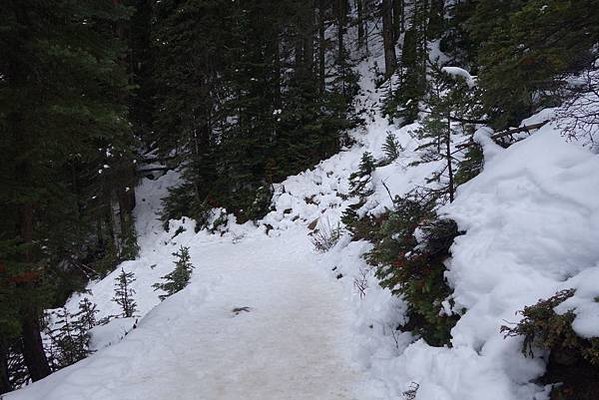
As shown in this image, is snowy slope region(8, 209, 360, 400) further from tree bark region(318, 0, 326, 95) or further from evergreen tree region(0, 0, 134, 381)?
tree bark region(318, 0, 326, 95)

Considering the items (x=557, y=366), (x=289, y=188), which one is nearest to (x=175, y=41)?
(x=289, y=188)

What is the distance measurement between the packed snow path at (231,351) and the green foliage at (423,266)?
1.14 metres

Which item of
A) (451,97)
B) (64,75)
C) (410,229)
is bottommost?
(410,229)

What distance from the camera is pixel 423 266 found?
199 inches

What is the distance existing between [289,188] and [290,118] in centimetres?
349

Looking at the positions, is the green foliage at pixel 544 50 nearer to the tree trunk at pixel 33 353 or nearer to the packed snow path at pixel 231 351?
the packed snow path at pixel 231 351

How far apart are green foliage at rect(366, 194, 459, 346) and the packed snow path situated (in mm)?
1143

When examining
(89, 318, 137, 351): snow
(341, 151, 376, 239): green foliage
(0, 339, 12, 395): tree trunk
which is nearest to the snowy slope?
(89, 318, 137, 351): snow

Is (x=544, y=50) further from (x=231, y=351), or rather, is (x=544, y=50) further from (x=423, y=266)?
(x=231, y=351)

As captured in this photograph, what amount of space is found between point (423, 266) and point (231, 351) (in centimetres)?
304

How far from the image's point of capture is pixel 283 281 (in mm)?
9617

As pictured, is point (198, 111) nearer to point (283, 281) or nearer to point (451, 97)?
point (283, 281)

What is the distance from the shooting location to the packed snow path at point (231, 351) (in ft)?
A: 16.4

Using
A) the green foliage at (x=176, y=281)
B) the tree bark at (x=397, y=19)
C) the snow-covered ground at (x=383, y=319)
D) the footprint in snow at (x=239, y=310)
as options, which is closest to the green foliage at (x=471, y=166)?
the snow-covered ground at (x=383, y=319)
